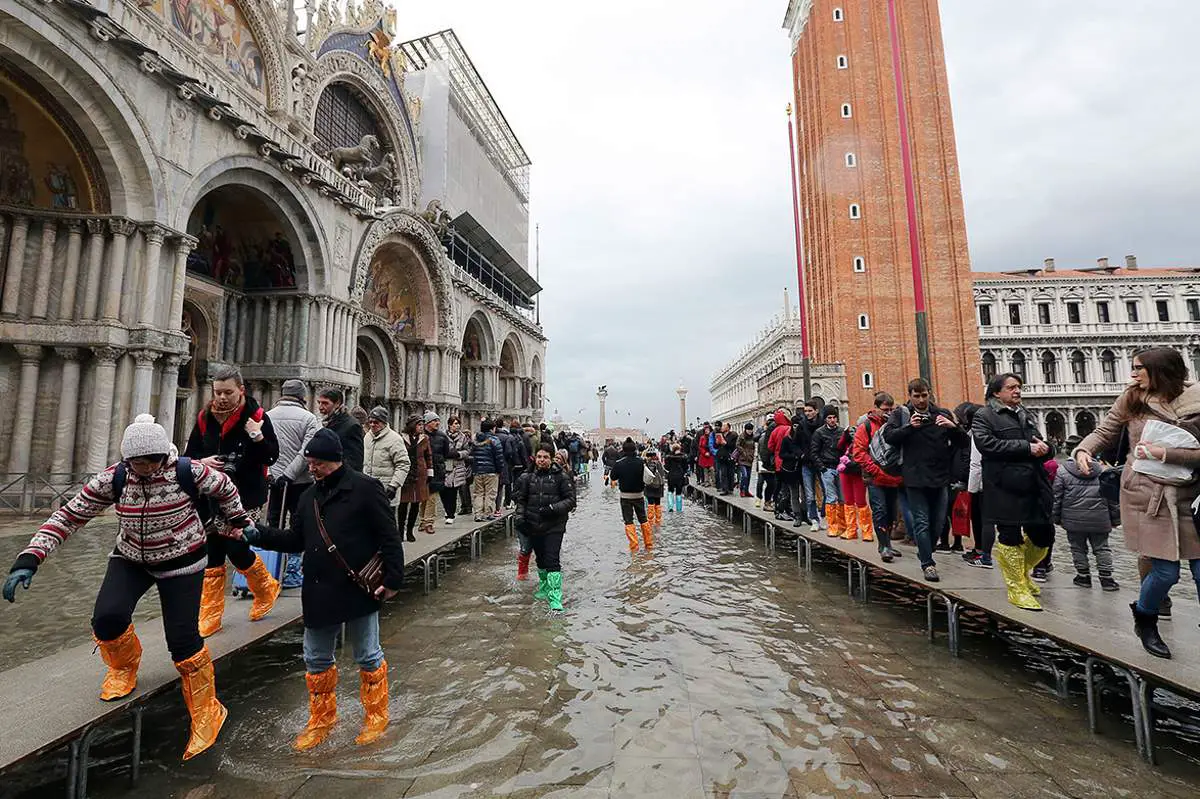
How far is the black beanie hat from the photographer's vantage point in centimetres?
309

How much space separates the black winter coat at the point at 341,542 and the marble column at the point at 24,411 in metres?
10.9

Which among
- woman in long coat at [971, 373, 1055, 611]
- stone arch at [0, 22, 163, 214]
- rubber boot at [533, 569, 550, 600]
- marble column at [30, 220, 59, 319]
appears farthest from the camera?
marble column at [30, 220, 59, 319]

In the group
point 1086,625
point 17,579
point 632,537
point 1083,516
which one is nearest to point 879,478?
point 1083,516

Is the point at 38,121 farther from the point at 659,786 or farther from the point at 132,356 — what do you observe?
the point at 659,786

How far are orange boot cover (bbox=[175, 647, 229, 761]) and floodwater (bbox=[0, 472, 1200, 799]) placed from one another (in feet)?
0.30

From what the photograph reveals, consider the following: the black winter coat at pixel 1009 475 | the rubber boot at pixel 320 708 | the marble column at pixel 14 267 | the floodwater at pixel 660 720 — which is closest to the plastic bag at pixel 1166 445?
the black winter coat at pixel 1009 475

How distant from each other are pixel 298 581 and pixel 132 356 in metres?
8.75

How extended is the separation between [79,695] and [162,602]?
2.24 ft

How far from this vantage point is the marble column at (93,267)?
33.9 ft

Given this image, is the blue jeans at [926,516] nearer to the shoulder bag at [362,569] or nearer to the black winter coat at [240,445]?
the shoulder bag at [362,569]

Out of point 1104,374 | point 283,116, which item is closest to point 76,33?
point 283,116

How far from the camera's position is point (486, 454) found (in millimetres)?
9953

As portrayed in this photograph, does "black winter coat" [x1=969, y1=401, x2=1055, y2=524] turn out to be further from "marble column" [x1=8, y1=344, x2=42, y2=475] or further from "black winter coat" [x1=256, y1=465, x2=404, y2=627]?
"marble column" [x1=8, y1=344, x2=42, y2=475]

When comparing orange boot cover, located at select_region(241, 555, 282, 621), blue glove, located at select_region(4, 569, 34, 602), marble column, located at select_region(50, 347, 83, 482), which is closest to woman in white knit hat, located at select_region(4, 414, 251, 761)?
blue glove, located at select_region(4, 569, 34, 602)
